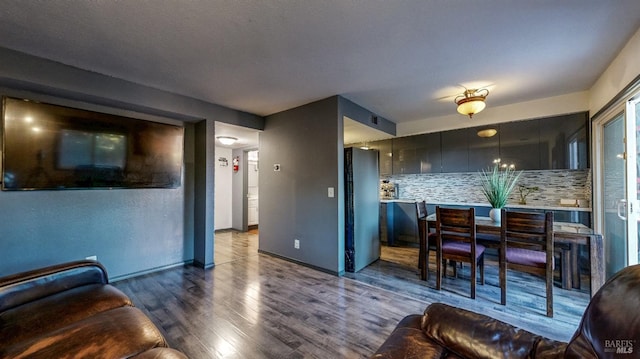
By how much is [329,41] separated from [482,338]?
2229mm

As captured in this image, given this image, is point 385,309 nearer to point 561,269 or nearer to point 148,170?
point 561,269

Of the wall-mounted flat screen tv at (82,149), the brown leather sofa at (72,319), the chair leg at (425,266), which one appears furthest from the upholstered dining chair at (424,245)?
the wall-mounted flat screen tv at (82,149)

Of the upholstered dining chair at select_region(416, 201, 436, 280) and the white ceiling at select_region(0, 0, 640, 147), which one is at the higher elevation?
the white ceiling at select_region(0, 0, 640, 147)

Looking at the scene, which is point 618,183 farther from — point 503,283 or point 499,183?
point 503,283

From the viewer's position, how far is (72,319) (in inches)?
55.7

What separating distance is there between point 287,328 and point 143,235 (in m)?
2.54

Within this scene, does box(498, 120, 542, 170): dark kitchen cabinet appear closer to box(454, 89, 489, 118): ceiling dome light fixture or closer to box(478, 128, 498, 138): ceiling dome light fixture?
box(478, 128, 498, 138): ceiling dome light fixture

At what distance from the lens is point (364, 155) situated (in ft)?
12.5

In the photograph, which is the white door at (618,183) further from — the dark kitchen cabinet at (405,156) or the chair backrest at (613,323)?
the dark kitchen cabinet at (405,156)

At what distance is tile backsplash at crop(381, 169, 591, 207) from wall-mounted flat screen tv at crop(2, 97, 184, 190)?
432 centimetres

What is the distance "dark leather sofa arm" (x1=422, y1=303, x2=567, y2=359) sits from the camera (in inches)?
39.4

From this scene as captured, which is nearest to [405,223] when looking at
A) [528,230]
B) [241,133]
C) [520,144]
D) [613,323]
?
[520,144]

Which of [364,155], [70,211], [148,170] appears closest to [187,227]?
[148,170]

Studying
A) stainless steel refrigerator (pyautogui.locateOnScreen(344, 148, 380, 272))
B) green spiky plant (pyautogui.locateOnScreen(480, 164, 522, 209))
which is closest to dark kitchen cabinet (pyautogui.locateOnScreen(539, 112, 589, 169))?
green spiky plant (pyautogui.locateOnScreen(480, 164, 522, 209))
